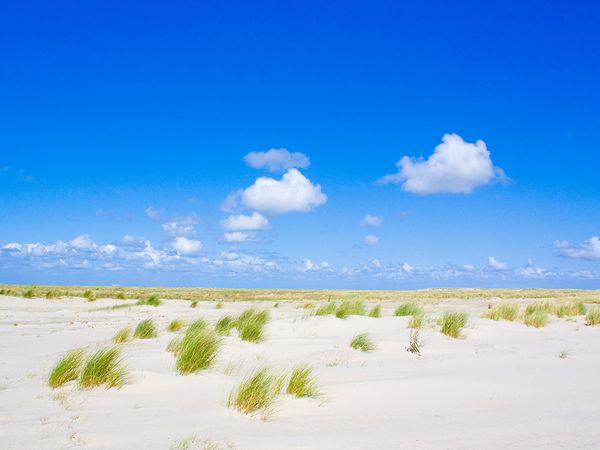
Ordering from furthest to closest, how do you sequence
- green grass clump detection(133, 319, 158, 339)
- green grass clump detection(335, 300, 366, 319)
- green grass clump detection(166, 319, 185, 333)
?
green grass clump detection(335, 300, 366, 319) < green grass clump detection(166, 319, 185, 333) < green grass clump detection(133, 319, 158, 339)

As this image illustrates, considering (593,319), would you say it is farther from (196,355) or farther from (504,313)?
(196,355)

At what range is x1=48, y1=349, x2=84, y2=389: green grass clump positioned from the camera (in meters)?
6.09

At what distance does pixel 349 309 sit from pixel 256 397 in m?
12.8

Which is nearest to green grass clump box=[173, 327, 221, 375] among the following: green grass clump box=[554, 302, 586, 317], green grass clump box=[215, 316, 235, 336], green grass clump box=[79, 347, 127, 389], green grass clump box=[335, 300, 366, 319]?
green grass clump box=[79, 347, 127, 389]

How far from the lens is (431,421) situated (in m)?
5.07

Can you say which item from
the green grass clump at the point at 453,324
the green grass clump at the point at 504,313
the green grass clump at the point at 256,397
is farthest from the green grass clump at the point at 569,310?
the green grass clump at the point at 256,397

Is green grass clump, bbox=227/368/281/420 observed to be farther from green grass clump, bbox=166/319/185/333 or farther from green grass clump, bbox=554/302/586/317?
green grass clump, bbox=554/302/586/317

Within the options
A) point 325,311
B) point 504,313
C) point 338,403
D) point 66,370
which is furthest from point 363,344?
point 504,313

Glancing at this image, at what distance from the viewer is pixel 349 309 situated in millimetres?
17672

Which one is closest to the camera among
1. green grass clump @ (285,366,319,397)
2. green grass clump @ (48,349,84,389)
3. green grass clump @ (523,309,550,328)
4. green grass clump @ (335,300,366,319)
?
green grass clump @ (285,366,319,397)

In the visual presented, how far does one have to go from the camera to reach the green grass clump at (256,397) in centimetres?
510

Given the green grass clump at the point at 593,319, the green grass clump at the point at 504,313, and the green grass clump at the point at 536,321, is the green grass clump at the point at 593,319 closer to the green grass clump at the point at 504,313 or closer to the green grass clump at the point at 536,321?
the green grass clump at the point at 536,321

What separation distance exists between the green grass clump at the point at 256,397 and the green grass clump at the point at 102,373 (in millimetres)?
1614

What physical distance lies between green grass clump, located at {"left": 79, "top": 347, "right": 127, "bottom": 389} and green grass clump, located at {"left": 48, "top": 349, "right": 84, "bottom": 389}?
239mm
